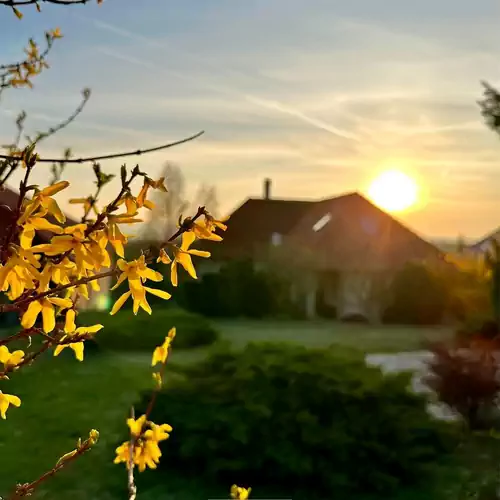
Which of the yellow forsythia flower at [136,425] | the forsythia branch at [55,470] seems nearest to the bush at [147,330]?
the yellow forsythia flower at [136,425]

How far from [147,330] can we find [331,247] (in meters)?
8.70

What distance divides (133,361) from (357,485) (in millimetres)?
6938

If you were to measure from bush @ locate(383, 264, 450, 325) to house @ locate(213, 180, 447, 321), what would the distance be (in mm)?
467

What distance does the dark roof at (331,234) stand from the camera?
66.1 ft

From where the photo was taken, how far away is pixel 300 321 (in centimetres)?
1798

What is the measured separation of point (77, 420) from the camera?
698cm

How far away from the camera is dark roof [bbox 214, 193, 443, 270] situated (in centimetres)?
2016

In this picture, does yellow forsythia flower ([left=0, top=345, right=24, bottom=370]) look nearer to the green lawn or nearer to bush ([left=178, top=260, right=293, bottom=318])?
the green lawn

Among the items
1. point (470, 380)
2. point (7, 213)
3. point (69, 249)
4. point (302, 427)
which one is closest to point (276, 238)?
point (470, 380)

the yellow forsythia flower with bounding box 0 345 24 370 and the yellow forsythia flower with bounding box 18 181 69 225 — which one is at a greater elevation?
the yellow forsythia flower with bounding box 18 181 69 225

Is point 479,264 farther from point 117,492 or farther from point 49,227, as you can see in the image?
point 49,227

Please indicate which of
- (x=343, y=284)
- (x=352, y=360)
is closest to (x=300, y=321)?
(x=343, y=284)

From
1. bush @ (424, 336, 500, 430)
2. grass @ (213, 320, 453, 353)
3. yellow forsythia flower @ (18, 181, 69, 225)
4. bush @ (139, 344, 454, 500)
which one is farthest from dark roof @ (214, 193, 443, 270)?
yellow forsythia flower @ (18, 181, 69, 225)

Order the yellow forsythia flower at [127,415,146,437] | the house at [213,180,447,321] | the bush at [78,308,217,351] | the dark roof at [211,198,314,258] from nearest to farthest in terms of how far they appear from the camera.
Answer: the yellow forsythia flower at [127,415,146,437]
the bush at [78,308,217,351]
the house at [213,180,447,321]
the dark roof at [211,198,314,258]
